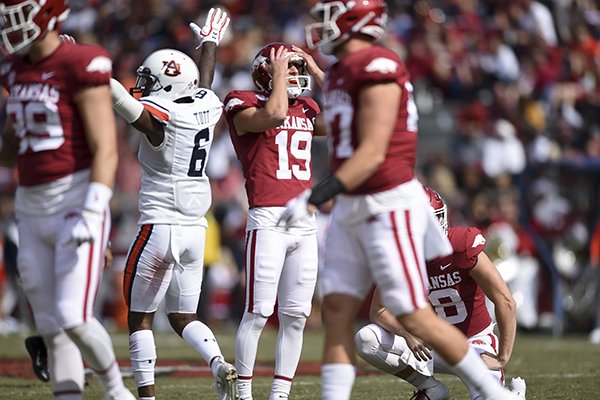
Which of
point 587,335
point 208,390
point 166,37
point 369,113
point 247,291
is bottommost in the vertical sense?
point 587,335

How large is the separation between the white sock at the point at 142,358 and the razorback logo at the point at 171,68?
1467 mm

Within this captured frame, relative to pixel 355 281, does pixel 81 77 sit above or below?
above

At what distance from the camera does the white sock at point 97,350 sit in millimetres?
4844

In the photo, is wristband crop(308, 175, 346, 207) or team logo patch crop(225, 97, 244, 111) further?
team logo patch crop(225, 97, 244, 111)

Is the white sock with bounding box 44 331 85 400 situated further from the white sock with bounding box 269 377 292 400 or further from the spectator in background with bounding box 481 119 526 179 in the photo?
the spectator in background with bounding box 481 119 526 179

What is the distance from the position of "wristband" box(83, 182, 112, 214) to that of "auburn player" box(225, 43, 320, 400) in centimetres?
161

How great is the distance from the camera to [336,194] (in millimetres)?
4719

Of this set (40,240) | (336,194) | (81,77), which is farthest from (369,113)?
(40,240)

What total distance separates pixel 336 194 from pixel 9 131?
5.20ft

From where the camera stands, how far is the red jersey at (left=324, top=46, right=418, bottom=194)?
477 cm

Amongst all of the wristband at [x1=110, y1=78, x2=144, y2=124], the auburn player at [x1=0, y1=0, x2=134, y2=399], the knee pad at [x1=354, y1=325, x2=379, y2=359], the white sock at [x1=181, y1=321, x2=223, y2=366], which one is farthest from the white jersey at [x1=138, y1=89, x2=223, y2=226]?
the auburn player at [x1=0, y1=0, x2=134, y2=399]

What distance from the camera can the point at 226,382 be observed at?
615cm

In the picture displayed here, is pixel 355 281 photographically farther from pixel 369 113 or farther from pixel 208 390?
pixel 208 390

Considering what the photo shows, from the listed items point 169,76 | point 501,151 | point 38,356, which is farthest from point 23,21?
point 501,151
